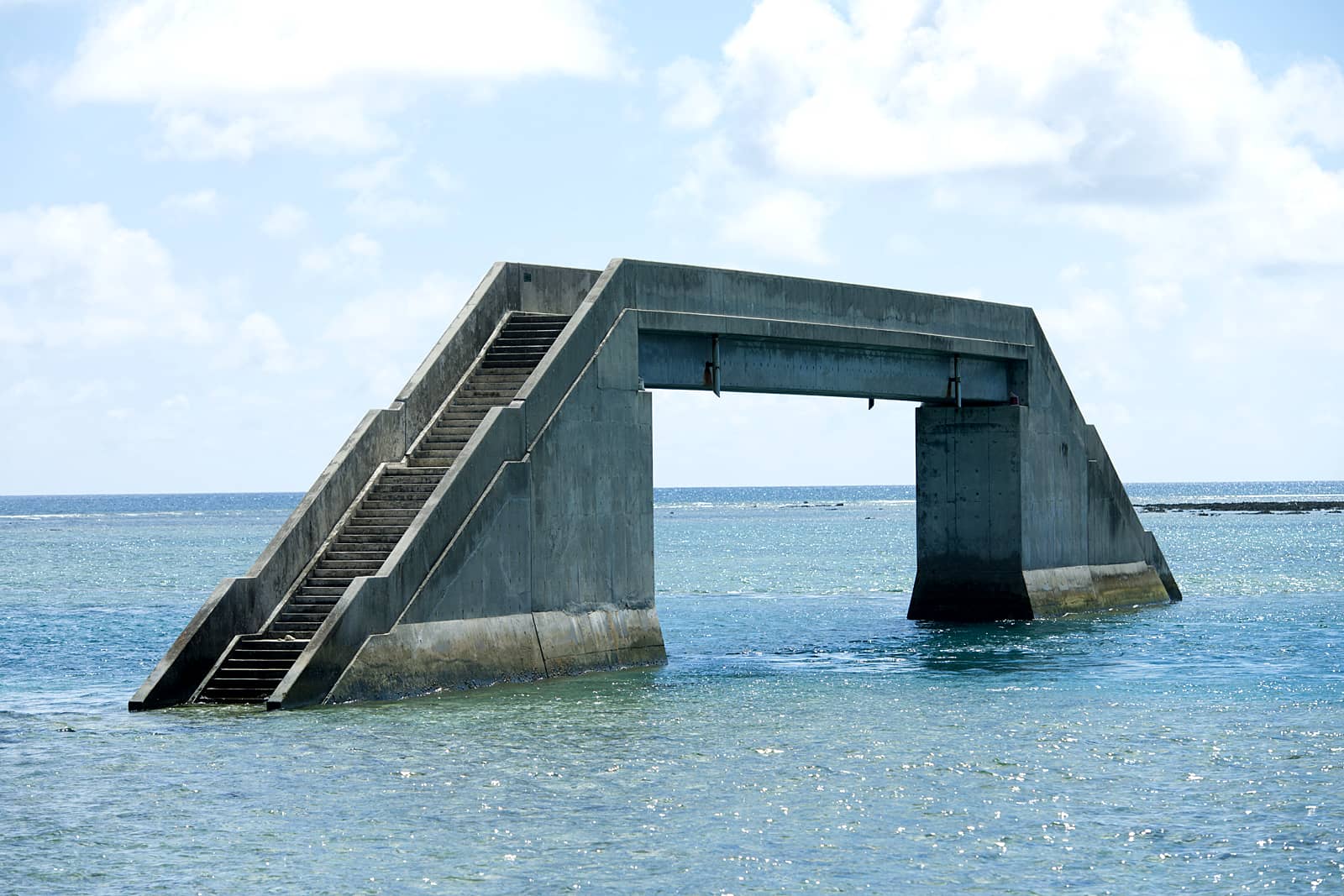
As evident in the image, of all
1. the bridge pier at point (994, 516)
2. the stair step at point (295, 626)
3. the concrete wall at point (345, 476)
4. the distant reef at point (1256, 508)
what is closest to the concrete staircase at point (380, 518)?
the stair step at point (295, 626)

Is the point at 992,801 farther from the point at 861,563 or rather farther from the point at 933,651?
the point at 861,563

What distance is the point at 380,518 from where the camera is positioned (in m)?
28.8

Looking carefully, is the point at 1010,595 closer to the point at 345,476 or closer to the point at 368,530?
the point at 368,530

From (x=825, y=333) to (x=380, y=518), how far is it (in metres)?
11.1

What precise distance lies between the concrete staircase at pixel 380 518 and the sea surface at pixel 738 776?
95 cm

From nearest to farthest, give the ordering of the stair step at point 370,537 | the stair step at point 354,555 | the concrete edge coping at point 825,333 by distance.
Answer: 1. the stair step at point 354,555
2. the stair step at point 370,537
3. the concrete edge coping at point 825,333

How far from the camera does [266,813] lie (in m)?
19.2

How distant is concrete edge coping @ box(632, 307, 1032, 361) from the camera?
32469mm

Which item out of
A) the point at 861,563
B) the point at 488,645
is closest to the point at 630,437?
the point at 488,645

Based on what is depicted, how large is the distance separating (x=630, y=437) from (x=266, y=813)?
13.5 metres

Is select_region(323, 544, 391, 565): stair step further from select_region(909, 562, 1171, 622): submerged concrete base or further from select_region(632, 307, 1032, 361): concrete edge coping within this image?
select_region(909, 562, 1171, 622): submerged concrete base

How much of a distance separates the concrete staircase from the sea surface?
949 millimetres

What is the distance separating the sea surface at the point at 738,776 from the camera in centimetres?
1681

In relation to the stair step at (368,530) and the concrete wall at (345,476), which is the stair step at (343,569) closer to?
the concrete wall at (345,476)
